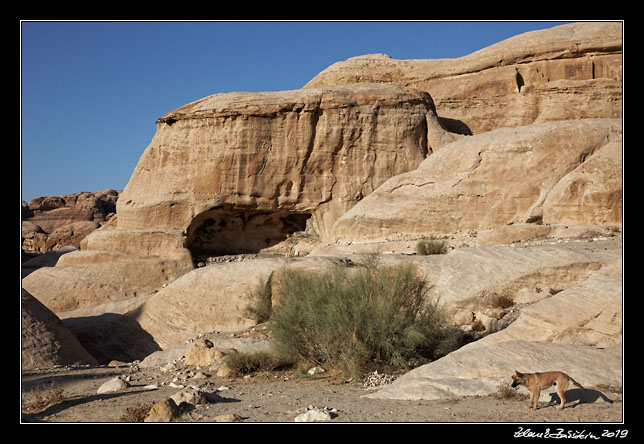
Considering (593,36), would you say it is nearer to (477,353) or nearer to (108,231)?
(108,231)

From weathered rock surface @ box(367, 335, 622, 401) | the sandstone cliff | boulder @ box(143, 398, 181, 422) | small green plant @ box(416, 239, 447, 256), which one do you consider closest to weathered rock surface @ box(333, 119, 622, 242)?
the sandstone cliff

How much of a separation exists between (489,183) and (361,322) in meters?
12.4

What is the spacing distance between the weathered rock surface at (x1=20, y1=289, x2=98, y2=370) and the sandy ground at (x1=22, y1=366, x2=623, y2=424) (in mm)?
2393

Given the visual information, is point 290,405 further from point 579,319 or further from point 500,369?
point 579,319

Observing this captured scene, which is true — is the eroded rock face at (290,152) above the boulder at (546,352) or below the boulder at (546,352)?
above

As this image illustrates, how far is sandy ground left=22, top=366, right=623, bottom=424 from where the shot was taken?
5.70 m

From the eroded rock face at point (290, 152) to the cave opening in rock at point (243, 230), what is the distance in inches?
31.4

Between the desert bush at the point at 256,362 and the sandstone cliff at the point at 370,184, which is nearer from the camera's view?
the desert bush at the point at 256,362

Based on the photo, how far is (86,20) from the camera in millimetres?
6754

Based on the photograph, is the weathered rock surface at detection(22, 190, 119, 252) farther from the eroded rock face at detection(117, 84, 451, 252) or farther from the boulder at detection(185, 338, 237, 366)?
the boulder at detection(185, 338, 237, 366)

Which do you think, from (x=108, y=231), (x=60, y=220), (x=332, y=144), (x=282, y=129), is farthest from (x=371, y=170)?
(x=60, y=220)

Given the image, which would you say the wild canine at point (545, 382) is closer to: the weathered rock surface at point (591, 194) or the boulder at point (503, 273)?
the boulder at point (503, 273)

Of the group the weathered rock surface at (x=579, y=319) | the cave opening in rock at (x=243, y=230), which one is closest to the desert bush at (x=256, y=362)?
the weathered rock surface at (x=579, y=319)

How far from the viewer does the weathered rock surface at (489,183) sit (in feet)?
63.3
